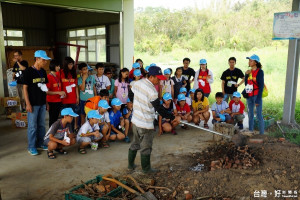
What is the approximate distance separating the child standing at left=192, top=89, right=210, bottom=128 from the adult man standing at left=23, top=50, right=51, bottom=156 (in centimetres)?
342

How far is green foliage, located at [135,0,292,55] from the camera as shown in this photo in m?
20.3

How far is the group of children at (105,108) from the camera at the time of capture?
16.1ft

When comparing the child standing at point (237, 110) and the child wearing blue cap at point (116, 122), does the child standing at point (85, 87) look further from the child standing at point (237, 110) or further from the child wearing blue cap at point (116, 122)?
the child standing at point (237, 110)

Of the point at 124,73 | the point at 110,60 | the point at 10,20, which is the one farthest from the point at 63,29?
the point at 124,73

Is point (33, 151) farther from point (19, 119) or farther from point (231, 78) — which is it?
point (231, 78)

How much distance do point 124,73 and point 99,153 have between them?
1.99m

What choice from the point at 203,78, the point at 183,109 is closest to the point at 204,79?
the point at 203,78

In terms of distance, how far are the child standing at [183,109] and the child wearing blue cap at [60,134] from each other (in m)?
2.59

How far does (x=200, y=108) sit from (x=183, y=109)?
0.44m

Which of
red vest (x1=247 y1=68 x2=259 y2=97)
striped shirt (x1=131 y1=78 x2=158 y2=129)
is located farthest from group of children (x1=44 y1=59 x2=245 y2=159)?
red vest (x1=247 y1=68 x2=259 y2=97)

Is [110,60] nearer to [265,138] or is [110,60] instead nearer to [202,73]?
[202,73]

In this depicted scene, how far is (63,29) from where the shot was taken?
16234 mm

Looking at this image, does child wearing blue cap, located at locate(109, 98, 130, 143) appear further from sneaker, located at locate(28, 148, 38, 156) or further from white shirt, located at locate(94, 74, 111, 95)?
sneaker, located at locate(28, 148, 38, 156)

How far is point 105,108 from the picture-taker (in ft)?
16.9
